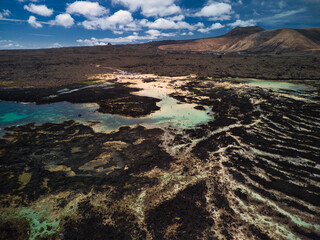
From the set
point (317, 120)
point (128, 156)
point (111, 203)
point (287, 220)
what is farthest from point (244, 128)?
point (111, 203)

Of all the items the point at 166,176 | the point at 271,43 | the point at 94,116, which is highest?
the point at 271,43

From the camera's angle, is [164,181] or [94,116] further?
[94,116]

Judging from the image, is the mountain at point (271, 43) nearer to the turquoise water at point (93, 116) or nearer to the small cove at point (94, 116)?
the small cove at point (94, 116)

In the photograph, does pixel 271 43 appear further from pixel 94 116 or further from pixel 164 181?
pixel 164 181

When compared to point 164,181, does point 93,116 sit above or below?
above

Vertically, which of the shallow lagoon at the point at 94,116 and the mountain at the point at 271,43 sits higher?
the mountain at the point at 271,43

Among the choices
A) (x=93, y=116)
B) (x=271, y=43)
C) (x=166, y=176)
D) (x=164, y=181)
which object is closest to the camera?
(x=164, y=181)

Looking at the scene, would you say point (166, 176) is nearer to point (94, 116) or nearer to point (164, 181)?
point (164, 181)

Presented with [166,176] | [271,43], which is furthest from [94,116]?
[271,43]

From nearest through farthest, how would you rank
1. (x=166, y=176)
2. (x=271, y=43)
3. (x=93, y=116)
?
(x=166, y=176)
(x=93, y=116)
(x=271, y=43)

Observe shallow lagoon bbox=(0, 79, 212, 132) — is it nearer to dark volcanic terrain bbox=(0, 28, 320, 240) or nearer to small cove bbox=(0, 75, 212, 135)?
small cove bbox=(0, 75, 212, 135)

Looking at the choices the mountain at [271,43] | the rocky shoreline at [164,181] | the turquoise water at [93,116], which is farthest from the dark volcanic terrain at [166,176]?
the mountain at [271,43]

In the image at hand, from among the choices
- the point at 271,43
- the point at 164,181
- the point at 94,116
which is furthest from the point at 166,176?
the point at 271,43
